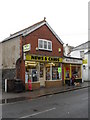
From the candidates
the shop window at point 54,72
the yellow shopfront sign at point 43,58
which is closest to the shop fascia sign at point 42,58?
the yellow shopfront sign at point 43,58

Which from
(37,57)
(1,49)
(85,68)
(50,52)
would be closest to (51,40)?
(50,52)

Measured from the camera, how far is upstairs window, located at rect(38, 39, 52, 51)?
19.2 m

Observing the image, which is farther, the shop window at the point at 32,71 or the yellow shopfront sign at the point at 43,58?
the shop window at the point at 32,71

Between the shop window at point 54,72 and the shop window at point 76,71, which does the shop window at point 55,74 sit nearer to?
the shop window at point 54,72

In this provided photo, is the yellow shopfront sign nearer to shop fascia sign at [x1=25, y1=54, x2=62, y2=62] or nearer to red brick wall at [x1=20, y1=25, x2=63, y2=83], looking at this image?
shop fascia sign at [x1=25, y1=54, x2=62, y2=62]

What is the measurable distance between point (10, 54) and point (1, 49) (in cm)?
249

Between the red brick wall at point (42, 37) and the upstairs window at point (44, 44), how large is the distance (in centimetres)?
38

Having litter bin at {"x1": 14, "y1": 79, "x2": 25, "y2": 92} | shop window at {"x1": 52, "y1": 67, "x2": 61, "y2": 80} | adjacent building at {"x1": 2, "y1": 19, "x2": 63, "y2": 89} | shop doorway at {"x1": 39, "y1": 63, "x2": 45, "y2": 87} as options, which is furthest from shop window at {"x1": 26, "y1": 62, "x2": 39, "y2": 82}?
shop window at {"x1": 52, "y1": 67, "x2": 61, "y2": 80}

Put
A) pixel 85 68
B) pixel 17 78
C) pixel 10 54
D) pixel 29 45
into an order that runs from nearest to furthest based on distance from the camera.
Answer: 1. pixel 29 45
2. pixel 17 78
3. pixel 10 54
4. pixel 85 68

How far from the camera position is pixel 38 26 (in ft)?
63.4

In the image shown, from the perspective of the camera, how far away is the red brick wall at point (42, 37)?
59.7ft

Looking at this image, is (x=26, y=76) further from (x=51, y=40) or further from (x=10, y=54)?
(x=51, y=40)

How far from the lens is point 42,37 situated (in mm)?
19609

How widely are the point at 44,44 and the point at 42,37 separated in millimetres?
826
